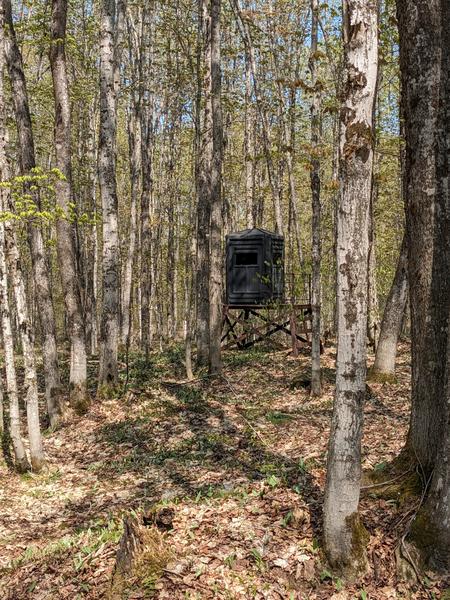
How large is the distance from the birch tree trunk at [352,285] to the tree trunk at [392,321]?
6.42 m

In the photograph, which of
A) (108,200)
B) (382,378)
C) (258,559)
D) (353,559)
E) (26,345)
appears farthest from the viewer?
(108,200)

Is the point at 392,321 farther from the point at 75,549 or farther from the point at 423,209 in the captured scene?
the point at 75,549

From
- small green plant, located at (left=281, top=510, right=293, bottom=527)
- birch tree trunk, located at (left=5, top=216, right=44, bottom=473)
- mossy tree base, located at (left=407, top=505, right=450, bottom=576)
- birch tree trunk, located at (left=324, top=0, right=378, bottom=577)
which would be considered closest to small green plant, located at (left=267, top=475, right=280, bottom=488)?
small green plant, located at (left=281, top=510, right=293, bottom=527)

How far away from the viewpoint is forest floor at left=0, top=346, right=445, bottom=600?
13.5ft

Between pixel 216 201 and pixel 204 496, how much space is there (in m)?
8.17

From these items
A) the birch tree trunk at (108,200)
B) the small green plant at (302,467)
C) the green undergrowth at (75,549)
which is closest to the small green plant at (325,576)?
the small green plant at (302,467)

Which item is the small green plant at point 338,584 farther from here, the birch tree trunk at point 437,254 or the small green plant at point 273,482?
the small green plant at point 273,482

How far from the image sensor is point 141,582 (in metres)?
4.09

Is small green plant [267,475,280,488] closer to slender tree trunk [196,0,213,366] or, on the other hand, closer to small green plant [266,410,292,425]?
small green plant [266,410,292,425]

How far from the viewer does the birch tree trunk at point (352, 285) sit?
12.1ft

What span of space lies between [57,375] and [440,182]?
27.3 feet

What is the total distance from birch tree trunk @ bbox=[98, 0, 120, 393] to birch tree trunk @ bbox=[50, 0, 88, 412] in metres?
0.76

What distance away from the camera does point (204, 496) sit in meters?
5.77

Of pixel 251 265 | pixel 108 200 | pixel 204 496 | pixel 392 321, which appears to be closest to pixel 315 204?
pixel 392 321
